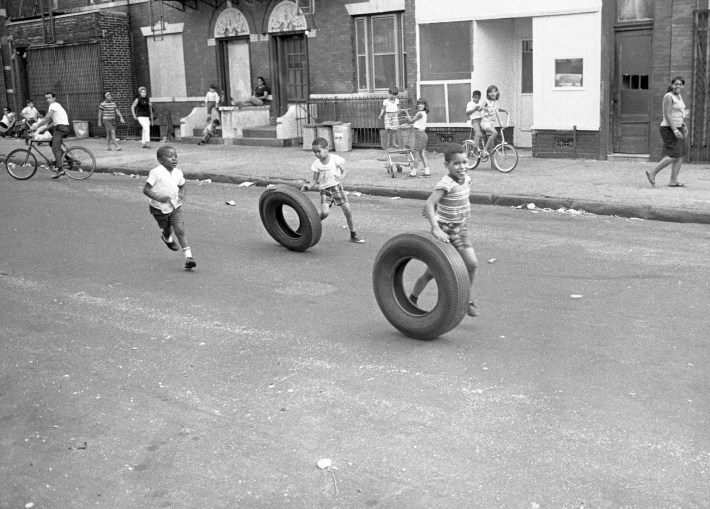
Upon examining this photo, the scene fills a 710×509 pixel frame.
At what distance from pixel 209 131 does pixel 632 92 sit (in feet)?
40.2

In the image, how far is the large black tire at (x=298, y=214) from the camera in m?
10.0

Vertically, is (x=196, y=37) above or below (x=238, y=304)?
above

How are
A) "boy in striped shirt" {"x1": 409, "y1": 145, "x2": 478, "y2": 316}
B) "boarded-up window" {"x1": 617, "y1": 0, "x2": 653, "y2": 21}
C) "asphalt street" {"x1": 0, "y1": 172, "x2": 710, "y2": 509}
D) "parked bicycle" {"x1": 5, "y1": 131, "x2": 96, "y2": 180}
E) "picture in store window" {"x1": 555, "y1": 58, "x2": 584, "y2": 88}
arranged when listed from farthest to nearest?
"parked bicycle" {"x1": 5, "y1": 131, "x2": 96, "y2": 180} < "picture in store window" {"x1": 555, "y1": 58, "x2": 584, "y2": 88} < "boarded-up window" {"x1": 617, "y1": 0, "x2": 653, "y2": 21} < "boy in striped shirt" {"x1": 409, "y1": 145, "x2": 478, "y2": 316} < "asphalt street" {"x1": 0, "y1": 172, "x2": 710, "y2": 509}

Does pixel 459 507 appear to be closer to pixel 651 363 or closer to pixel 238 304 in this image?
pixel 651 363

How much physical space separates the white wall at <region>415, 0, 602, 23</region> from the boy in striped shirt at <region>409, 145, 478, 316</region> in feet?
37.2

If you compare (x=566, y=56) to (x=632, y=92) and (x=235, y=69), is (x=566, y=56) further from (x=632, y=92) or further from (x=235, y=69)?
(x=235, y=69)

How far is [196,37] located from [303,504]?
931 inches

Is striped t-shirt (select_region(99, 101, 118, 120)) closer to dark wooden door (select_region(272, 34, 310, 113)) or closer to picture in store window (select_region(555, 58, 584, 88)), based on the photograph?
dark wooden door (select_region(272, 34, 310, 113))

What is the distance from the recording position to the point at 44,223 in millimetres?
12758

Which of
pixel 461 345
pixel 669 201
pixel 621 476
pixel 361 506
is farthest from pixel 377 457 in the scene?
pixel 669 201

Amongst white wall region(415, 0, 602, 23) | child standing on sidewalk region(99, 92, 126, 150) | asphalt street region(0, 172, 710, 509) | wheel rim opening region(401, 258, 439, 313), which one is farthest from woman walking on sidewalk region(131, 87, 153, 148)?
wheel rim opening region(401, 258, 439, 313)

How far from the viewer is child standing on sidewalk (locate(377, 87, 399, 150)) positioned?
1862 centimetres

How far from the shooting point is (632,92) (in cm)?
1747

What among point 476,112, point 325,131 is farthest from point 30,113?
point 476,112
